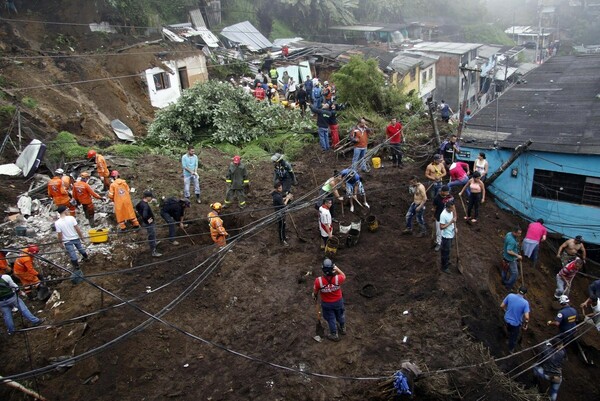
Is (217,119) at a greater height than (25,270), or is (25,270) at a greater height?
(217,119)

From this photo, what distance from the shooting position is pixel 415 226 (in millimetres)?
12867

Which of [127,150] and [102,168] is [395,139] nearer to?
[102,168]

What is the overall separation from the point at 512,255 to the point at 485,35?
187 feet

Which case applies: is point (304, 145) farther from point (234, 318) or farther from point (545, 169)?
point (234, 318)

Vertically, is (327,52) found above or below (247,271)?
above

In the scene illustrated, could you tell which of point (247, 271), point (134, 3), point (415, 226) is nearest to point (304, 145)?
point (415, 226)

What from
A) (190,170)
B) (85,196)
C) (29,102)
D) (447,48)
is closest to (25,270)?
(85,196)

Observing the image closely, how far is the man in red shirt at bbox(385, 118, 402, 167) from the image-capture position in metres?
15.4

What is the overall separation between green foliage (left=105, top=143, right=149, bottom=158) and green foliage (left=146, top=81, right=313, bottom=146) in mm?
1269

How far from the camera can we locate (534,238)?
12141 millimetres

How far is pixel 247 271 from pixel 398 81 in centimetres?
2315

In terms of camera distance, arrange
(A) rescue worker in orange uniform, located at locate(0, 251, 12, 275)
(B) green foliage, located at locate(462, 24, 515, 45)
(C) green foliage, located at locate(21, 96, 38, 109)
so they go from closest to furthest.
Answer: (A) rescue worker in orange uniform, located at locate(0, 251, 12, 275) → (C) green foliage, located at locate(21, 96, 38, 109) → (B) green foliage, located at locate(462, 24, 515, 45)

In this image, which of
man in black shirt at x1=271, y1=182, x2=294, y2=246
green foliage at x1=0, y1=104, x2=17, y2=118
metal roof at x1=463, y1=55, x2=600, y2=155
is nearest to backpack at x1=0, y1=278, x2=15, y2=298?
man in black shirt at x1=271, y1=182, x2=294, y2=246

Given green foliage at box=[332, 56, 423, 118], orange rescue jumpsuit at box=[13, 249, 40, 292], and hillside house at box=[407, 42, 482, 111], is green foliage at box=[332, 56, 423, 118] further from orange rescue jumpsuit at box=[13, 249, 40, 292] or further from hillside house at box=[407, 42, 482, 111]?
hillside house at box=[407, 42, 482, 111]
